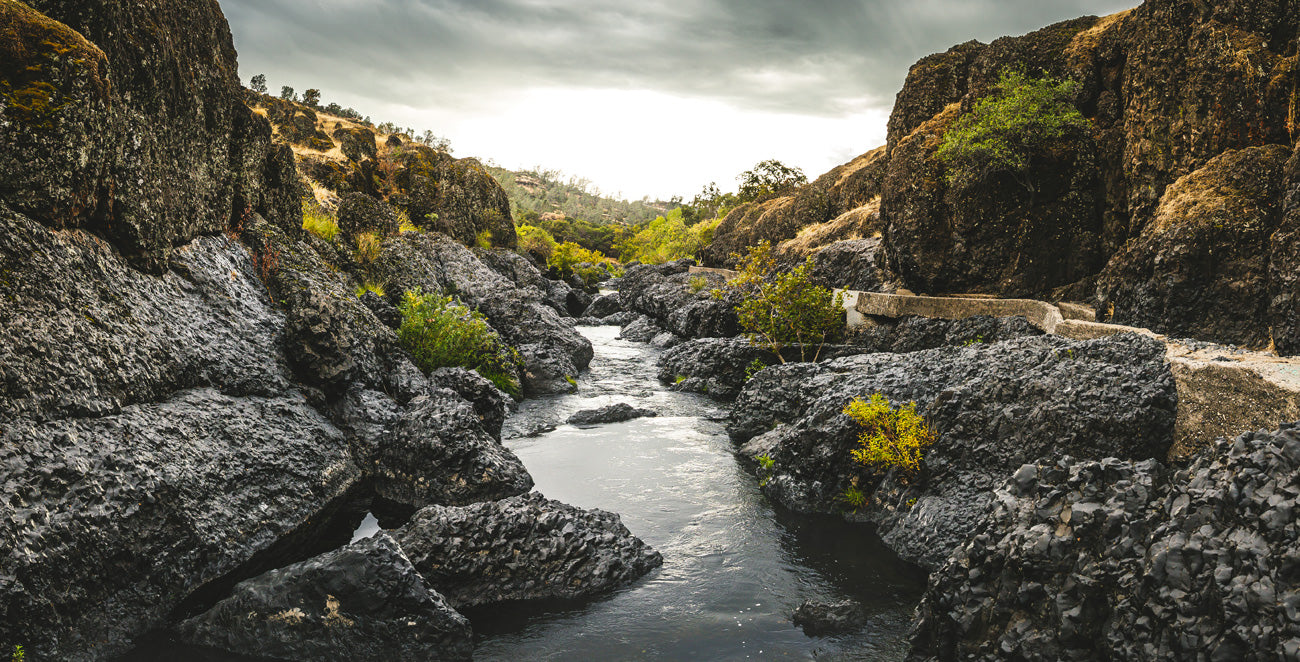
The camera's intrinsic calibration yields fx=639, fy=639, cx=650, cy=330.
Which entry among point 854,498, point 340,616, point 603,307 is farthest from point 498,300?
point 603,307

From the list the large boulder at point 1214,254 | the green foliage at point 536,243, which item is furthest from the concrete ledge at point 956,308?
the green foliage at point 536,243

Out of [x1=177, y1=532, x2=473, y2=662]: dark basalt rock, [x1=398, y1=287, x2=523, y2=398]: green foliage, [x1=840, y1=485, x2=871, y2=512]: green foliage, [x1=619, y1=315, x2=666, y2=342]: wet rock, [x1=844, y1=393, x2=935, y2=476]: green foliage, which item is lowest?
[x1=840, y1=485, x2=871, y2=512]: green foliage

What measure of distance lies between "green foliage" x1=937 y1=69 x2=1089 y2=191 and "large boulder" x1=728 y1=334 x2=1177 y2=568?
21.5ft

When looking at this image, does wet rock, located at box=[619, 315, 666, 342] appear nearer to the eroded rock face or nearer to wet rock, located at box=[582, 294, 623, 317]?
wet rock, located at box=[582, 294, 623, 317]

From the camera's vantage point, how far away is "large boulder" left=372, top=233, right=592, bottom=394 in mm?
15383

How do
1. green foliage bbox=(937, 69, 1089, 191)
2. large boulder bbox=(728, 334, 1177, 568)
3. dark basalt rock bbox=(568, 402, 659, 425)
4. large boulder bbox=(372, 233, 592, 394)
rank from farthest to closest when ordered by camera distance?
large boulder bbox=(372, 233, 592, 394), green foliage bbox=(937, 69, 1089, 191), dark basalt rock bbox=(568, 402, 659, 425), large boulder bbox=(728, 334, 1177, 568)

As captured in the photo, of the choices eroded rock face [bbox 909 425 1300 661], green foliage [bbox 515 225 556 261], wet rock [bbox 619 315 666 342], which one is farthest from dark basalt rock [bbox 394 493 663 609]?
green foliage [bbox 515 225 556 261]

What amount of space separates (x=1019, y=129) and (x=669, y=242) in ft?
159

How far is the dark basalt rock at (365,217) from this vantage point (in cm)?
1773

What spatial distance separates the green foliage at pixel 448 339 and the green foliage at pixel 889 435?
7.29 m

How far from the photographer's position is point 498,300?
17578 millimetres

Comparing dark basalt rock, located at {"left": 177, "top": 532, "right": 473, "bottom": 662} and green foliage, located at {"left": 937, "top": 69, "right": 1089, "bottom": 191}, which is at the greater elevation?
green foliage, located at {"left": 937, "top": 69, "right": 1089, "bottom": 191}

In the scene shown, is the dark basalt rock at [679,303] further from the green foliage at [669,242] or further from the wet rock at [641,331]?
the green foliage at [669,242]

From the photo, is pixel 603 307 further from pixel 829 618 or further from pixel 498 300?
pixel 829 618
